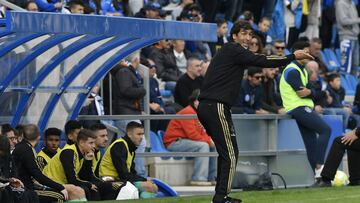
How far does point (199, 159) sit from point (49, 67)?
2854mm

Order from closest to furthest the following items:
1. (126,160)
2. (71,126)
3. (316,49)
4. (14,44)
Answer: (14,44) < (71,126) < (126,160) < (316,49)

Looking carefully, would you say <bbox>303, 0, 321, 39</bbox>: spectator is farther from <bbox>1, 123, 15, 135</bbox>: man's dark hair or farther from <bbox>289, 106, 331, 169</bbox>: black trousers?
<bbox>1, 123, 15, 135</bbox>: man's dark hair

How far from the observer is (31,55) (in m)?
15.3

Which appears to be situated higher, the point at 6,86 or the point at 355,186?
the point at 6,86

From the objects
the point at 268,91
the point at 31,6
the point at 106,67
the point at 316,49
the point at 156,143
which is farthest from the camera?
the point at 316,49

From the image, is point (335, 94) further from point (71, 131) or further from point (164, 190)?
point (71, 131)

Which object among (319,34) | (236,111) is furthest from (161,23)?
(319,34)

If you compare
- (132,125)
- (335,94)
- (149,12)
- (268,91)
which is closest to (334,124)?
(268,91)

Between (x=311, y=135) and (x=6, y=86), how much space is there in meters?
4.84

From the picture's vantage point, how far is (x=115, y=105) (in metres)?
18.8

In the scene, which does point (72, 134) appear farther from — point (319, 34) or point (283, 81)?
point (319, 34)

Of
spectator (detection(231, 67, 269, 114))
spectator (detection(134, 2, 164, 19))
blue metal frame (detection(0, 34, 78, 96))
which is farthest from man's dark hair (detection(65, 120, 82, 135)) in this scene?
spectator (detection(134, 2, 164, 19))

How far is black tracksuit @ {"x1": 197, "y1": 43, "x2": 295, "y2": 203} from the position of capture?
13227 millimetres

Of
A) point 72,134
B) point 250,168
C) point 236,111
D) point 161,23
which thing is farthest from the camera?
point 236,111
